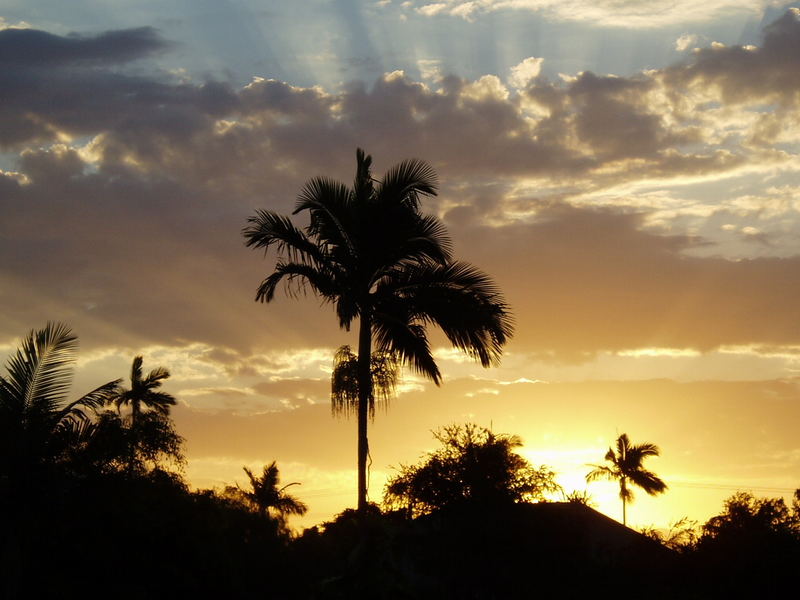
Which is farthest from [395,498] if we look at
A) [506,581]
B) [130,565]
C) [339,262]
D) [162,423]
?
[162,423]

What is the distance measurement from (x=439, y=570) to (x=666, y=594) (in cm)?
723

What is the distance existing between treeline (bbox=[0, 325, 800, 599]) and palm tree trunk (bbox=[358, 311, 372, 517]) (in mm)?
637

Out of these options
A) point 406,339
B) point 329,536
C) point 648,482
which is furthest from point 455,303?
point 648,482

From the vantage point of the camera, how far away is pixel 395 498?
104ft

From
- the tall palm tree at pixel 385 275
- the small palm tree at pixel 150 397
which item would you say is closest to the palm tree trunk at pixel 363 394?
the tall palm tree at pixel 385 275

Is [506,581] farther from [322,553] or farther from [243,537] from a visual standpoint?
[243,537]

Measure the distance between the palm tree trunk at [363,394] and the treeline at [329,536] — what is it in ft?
2.09

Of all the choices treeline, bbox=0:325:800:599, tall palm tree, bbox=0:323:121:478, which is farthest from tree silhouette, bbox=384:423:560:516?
tall palm tree, bbox=0:323:121:478

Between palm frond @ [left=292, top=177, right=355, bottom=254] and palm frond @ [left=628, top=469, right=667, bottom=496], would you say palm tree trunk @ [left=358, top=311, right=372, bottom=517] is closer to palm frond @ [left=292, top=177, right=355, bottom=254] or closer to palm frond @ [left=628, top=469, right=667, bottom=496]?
palm frond @ [left=292, top=177, right=355, bottom=254]

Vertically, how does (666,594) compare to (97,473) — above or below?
below

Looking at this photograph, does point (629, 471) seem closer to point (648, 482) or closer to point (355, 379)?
point (648, 482)

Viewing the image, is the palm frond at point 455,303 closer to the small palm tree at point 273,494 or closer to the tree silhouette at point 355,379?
the tree silhouette at point 355,379

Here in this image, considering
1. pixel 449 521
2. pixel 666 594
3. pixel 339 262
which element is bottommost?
pixel 666 594

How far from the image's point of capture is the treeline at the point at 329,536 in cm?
1697
